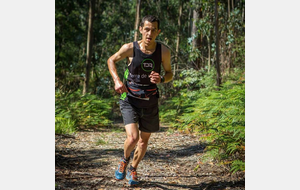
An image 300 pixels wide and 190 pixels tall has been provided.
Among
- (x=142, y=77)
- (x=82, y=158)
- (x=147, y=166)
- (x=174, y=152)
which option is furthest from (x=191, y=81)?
(x=142, y=77)

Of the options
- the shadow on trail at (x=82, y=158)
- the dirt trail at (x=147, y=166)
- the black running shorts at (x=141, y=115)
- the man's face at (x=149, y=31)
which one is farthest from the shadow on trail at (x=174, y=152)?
the man's face at (x=149, y=31)

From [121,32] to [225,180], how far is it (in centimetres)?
2075

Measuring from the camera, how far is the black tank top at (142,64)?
4281 mm

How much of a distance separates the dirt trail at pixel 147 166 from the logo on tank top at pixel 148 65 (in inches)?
67.5

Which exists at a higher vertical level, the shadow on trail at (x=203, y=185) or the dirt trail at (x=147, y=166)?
the dirt trail at (x=147, y=166)

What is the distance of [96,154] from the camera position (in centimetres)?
Answer: 648

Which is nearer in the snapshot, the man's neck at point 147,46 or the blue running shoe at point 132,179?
the man's neck at point 147,46

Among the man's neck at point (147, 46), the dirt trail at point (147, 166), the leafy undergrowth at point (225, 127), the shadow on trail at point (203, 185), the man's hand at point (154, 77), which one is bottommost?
the shadow on trail at point (203, 185)

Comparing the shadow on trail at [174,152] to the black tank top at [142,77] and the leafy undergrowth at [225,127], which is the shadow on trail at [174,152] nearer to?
the leafy undergrowth at [225,127]

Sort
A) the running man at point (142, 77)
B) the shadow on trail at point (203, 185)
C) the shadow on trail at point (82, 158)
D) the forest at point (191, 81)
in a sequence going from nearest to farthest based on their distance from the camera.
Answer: the running man at point (142, 77) → the shadow on trail at point (203, 185) → the shadow on trail at point (82, 158) → the forest at point (191, 81)

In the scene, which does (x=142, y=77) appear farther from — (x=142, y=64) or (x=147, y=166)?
(x=147, y=166)

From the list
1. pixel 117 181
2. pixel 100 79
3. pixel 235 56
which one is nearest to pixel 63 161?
pixel 117 181

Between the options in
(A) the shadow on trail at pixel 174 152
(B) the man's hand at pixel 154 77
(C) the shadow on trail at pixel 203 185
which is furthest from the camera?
(A) the shadow on trail at pixel 174 152
